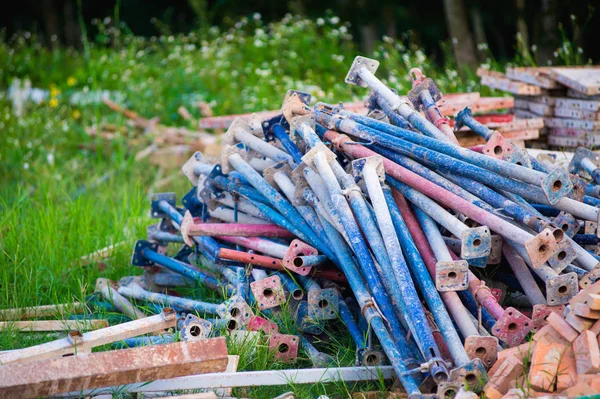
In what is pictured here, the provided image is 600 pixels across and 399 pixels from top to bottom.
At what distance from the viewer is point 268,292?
3.65 m

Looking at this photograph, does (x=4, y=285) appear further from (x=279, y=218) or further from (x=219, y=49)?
(x=219, y=49)

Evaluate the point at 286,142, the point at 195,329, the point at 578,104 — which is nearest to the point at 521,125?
the point at 578,104

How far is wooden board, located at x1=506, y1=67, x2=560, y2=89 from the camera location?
18.7ft

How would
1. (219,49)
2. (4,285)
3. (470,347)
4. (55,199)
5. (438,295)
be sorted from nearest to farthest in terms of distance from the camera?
1. (470,347)
2. (438,295)
3. (4,285)
4. (55,199)
5. (219,49)

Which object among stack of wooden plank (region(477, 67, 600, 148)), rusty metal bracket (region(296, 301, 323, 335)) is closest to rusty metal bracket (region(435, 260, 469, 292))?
rusty metal bracket (region(296, 301, 323, 335))

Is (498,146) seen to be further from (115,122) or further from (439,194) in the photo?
(115,122)

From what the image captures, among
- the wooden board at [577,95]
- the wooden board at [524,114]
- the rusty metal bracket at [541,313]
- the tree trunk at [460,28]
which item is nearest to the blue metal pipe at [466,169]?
the rusty metal bracket at [541,313]

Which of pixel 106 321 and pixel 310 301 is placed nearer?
pixel 310 301

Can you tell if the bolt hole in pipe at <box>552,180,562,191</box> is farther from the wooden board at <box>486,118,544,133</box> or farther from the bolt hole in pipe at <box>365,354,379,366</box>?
the wooden board at <box>486,118,544,133</box>

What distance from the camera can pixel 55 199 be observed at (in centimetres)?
655

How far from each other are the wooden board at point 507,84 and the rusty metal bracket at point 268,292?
10.5 ft

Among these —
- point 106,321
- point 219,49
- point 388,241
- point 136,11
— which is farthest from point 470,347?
point 136,11

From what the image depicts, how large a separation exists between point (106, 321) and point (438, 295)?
1.82 meters

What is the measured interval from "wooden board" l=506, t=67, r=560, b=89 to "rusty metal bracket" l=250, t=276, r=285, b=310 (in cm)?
323
